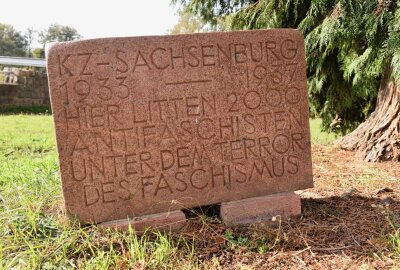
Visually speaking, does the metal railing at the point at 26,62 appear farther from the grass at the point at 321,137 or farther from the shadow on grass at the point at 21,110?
the grass at the point at 321,137

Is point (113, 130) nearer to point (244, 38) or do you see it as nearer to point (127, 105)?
point (127, 105)

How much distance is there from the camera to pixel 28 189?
2.79 metres

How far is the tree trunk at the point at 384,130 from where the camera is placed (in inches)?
156

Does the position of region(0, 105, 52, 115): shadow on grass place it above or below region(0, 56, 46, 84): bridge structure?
below

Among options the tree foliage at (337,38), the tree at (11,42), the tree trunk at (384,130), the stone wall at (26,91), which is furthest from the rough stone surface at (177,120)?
the tree at (11,42)

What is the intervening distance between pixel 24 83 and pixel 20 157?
720cm

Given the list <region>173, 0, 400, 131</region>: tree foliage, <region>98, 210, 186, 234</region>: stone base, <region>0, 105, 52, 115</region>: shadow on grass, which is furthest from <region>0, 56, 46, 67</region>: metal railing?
<region>98, 210, 186, 234</region>: stone base

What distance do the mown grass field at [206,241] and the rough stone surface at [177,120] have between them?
19 centimetres

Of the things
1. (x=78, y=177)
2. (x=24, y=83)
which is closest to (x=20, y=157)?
(x=78, y=177)

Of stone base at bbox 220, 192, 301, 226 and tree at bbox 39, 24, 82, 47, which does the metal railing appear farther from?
tree at bbox 39, 24, 82, 47

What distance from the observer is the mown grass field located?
202 centimetres

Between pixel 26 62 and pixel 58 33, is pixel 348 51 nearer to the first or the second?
pixel 26 62

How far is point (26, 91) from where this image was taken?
11.1m

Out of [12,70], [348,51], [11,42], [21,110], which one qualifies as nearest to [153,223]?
[348,51]
